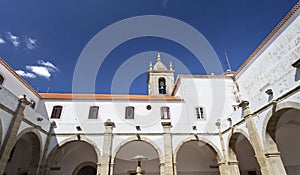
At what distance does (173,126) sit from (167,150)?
2048mm

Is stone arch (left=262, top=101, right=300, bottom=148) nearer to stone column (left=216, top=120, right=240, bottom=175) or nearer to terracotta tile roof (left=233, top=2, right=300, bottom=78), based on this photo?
stone column (left=216, top=120, right=240, bottom=175)

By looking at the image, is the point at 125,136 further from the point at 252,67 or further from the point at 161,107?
the point at 252,67

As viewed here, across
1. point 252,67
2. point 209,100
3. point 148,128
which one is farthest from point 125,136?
point 252,67

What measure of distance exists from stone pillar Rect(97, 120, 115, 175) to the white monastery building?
2.5 inches

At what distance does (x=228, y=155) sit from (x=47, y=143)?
41.9 ft

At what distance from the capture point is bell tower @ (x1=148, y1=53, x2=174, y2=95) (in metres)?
25.3

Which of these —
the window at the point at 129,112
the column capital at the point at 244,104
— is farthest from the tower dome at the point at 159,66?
the column capital at the point at 244,104

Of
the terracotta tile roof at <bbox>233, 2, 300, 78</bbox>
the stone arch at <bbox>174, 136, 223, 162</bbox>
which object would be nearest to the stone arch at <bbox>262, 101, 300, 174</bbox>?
the stone arch at <bbox>174, 136, 223, 162</bbox>

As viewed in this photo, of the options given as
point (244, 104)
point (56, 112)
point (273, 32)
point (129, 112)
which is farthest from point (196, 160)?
point (56, 112)

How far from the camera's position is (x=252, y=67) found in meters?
13.6

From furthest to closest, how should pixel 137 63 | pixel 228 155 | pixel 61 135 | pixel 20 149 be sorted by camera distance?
pixel 137 63 < pixel 20 149 < pixel 61 135 < pixel 228 155

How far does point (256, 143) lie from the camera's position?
890cm

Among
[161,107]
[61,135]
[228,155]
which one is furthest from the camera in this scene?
[161,107]

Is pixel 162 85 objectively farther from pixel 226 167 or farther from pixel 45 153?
pixel 45 153
